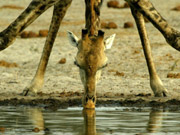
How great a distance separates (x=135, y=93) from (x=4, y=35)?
438 centimetres

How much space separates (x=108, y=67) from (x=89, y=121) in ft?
33.0

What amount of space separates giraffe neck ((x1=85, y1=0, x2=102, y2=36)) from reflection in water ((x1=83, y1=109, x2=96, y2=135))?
1486mm

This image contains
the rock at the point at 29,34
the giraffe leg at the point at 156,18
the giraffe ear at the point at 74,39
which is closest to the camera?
the giraffe ear at the point at 74,39

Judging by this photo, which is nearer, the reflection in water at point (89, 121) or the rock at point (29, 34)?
the reflection in water at point (89, 121)

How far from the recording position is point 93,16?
12078 millimetres

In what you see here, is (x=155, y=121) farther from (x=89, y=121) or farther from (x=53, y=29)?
(x=53, y=29)

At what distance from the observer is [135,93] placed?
14.8 m

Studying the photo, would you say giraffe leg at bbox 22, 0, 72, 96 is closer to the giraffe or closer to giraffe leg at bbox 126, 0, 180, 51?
giraffe leg at bbox 126, 0, 180, 51

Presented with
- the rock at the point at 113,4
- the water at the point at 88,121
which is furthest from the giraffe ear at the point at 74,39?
the rock at the point at 113,4

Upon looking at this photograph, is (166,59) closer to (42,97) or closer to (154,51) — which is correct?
(154,51)

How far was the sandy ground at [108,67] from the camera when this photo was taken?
15617 mm

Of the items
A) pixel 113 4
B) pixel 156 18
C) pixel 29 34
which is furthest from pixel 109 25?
pixel 156 18

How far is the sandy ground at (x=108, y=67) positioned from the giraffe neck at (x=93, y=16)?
7.89ft

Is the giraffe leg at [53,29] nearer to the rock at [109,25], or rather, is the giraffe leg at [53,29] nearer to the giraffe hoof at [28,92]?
the giraffe hoof at [28,92]
